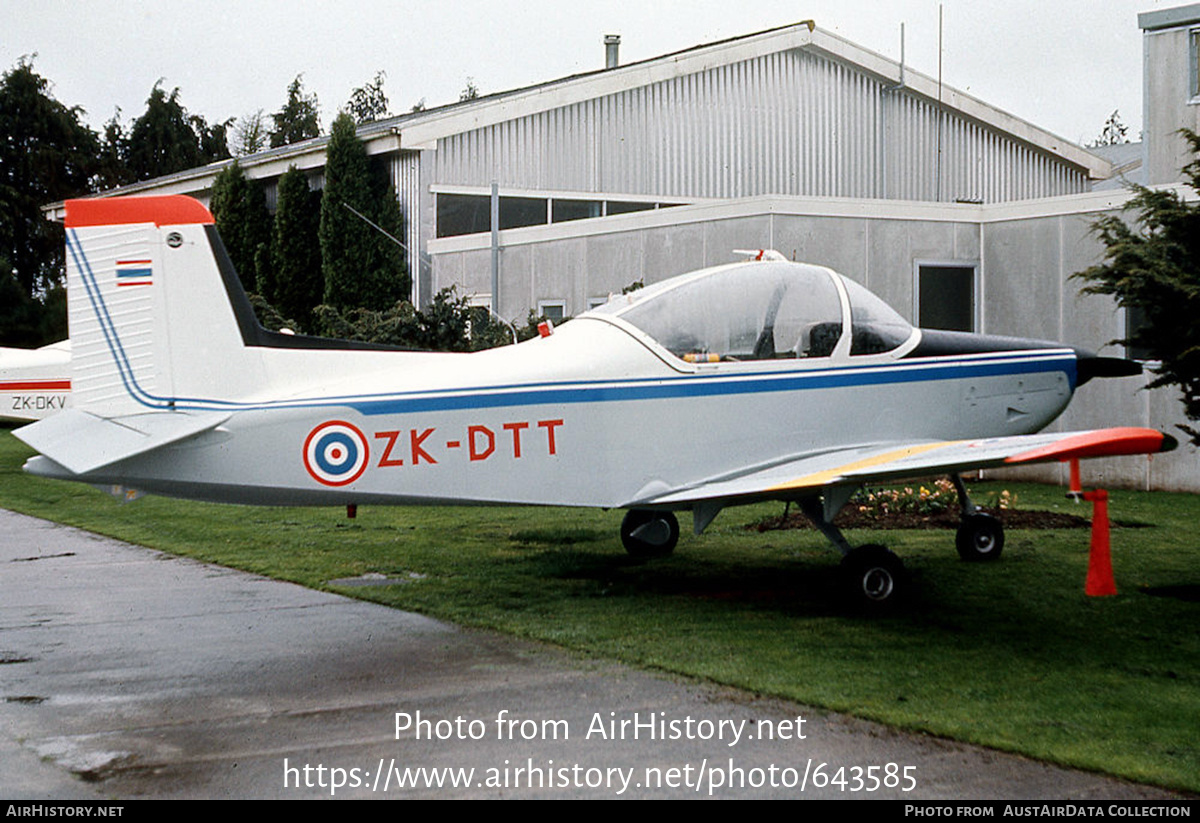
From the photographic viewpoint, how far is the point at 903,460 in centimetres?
743

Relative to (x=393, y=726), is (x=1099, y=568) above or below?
above

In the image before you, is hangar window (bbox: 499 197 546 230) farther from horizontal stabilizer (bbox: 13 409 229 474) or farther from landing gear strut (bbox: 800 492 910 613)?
horizontal stabilizer (bbox: 13 409 229 474)

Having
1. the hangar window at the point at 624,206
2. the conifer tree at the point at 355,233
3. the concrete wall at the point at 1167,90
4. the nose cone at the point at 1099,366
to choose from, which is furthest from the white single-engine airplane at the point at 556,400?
the hangar window at the point at 624,206

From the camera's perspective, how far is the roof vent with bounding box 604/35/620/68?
32.6m

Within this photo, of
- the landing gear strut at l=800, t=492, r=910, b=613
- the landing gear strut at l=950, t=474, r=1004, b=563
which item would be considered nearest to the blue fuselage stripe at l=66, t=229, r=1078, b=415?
→ the landing gear strut at l=800, t=492, r=910, b=613

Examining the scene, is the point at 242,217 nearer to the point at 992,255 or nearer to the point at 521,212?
the point at 521,212

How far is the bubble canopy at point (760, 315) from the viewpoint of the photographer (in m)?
8.12

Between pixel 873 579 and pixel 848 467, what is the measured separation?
3.06 feet

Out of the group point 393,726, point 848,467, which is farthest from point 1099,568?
point 393,726

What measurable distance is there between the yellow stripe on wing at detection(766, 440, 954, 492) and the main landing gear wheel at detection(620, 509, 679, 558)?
2.84m

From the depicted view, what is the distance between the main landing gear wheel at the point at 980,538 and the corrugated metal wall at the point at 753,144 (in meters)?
17.4

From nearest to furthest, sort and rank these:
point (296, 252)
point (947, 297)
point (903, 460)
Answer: point (903, 460)
point (947, 297)
point (296, 252)

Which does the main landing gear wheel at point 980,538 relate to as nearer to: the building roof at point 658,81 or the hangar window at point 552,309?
the hangar window at point 552,309

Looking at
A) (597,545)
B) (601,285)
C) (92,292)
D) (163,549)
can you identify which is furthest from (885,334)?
(601,285)
